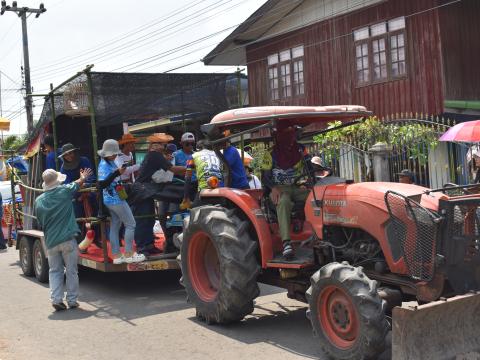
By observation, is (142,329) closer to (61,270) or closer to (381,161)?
(61,270)

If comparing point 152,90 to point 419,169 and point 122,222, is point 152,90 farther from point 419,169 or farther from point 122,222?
point 419,169

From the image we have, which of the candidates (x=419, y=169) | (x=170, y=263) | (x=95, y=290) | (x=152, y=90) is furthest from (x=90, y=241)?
(x=419, y=169)

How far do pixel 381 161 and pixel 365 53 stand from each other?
645cm

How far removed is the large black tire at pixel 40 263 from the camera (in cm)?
1007

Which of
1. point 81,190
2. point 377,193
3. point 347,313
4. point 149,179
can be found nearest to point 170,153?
point 149,179

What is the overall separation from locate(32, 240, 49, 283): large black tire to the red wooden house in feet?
36.0

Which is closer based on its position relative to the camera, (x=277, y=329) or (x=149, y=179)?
(x=277, y=329)

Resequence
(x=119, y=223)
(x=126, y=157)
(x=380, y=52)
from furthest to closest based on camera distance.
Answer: (x=380, y=52)
(x=126, y=157)
(x=119, y=223)

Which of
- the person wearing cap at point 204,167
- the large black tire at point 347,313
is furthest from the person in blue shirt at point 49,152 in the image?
the large black tire at point 347,313

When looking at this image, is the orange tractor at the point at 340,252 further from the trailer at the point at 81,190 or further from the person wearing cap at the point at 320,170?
the trailer at the point at 81,190

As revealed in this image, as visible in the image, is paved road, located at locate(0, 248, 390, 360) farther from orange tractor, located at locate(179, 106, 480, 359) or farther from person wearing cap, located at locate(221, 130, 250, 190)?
person wearing cap, located at locate(221, 130, 250, 190)

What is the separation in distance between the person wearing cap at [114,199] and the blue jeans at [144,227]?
0.35m

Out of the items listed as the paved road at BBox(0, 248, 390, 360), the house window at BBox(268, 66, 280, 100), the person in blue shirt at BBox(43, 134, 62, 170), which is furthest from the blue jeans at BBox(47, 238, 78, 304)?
the house window at BBox(268, 66, 280, 100)

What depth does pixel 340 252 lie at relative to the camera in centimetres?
589
